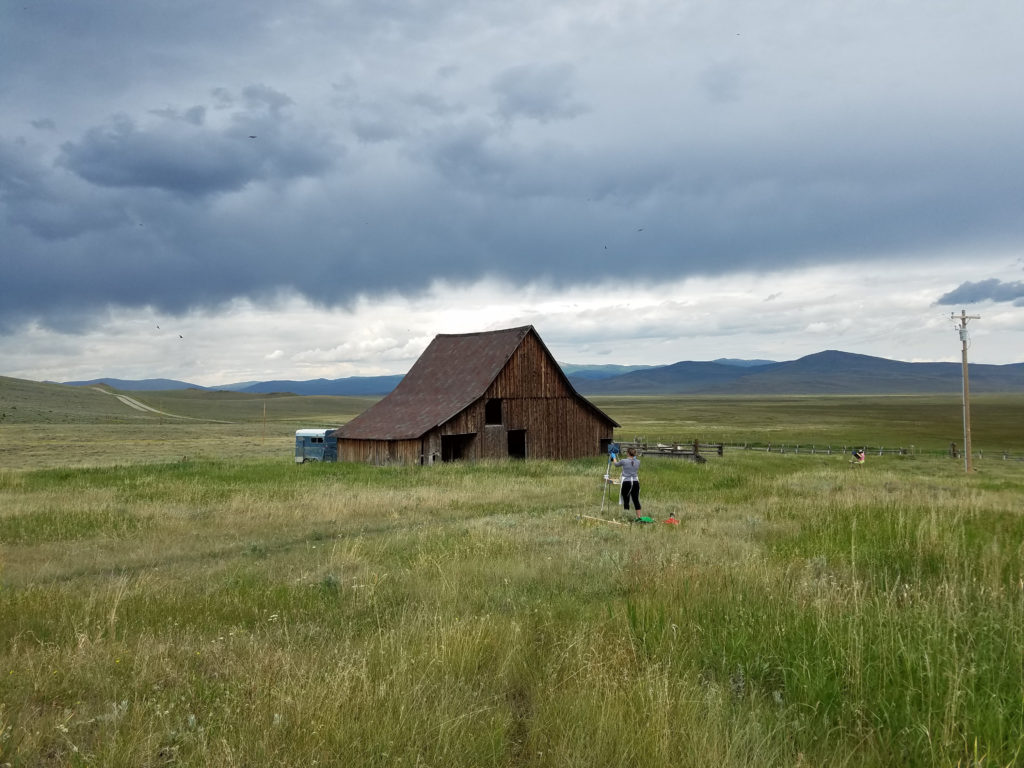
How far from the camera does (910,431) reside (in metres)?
76.3

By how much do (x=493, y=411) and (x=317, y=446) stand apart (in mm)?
9895

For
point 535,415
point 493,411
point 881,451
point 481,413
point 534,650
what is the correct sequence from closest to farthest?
1. point 534,650
2. point 481,413
3. point 493,411
4. point 535,415
5. point 881,451

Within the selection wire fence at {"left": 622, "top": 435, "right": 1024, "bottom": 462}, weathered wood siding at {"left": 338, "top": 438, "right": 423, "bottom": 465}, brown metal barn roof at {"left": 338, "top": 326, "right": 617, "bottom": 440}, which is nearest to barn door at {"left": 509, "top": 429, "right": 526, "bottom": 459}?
brown metal barn roof at {"left": 338, "top": 326, "right": 617, "bottom": 440}

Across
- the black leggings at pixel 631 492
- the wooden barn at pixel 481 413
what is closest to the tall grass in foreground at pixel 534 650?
the black leggings at pixel 631 492

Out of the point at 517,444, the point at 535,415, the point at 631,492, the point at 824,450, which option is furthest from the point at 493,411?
the point at 824,450

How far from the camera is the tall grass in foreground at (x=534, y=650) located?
3.85 m

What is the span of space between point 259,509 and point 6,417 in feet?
279

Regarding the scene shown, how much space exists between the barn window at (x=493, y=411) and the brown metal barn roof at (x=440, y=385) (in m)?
1.07

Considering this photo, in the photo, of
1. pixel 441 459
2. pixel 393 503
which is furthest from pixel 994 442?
pixel 393 503

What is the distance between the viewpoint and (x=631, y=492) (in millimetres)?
15836

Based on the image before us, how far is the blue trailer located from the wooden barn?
1.35m

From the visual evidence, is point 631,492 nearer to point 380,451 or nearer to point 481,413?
point 481,413

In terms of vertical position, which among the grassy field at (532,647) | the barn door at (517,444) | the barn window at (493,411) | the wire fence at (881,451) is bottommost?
the wire fence at (881,451)

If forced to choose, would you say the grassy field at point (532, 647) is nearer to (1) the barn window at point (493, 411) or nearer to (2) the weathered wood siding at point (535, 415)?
(2) the weathered wood siding at point (535, 415)
